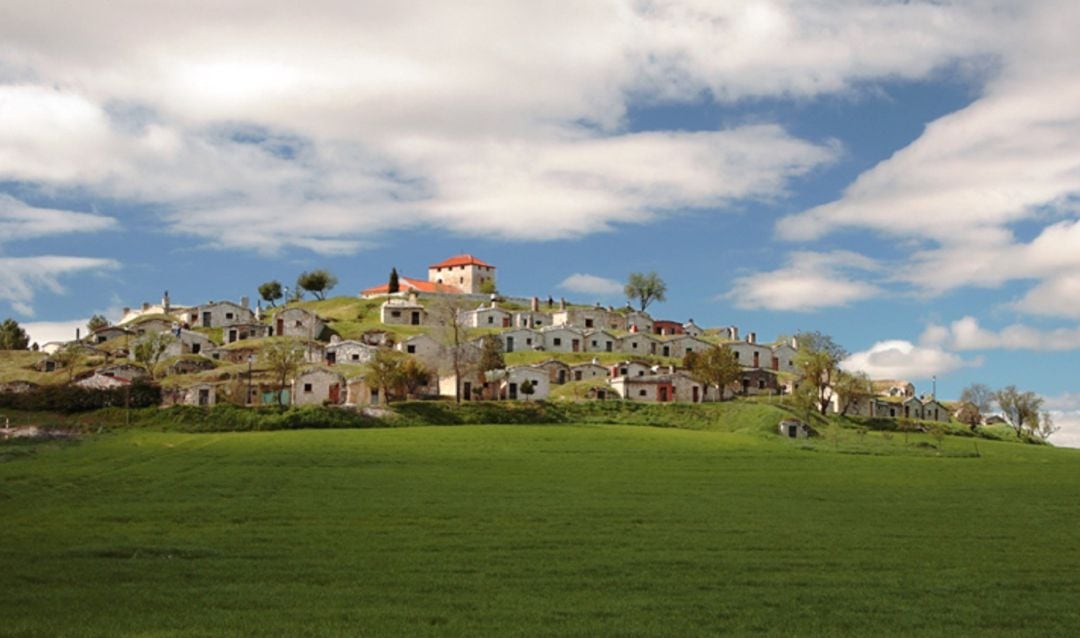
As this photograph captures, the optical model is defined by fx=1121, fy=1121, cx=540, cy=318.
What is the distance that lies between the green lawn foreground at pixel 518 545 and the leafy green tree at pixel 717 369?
43385mm

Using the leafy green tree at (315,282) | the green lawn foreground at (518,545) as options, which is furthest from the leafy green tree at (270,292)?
the green lawn foreground at (518,545)

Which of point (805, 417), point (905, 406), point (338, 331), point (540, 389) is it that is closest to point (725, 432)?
point (805, 417)

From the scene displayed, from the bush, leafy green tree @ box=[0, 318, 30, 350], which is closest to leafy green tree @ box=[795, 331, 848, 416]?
the bush

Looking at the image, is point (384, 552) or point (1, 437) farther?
point (1, 437)

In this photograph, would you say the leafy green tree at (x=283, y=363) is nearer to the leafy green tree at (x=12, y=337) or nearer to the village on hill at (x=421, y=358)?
the village on hill at (x=421, y=358)

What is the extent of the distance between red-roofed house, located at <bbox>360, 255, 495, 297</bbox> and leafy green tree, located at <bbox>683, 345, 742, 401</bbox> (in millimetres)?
67760

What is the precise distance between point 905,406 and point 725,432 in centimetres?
4586

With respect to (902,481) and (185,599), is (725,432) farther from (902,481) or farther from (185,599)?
(185,599)

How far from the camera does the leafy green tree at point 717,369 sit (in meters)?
111

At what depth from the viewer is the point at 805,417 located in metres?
96.8

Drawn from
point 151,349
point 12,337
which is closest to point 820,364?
point 151,349

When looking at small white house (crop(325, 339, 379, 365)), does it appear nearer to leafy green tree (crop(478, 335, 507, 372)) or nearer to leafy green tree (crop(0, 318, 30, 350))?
leafy green tree (crop(478, 335, 507, 372))

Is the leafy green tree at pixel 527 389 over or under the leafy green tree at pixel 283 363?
under

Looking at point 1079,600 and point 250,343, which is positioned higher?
point 250,343
